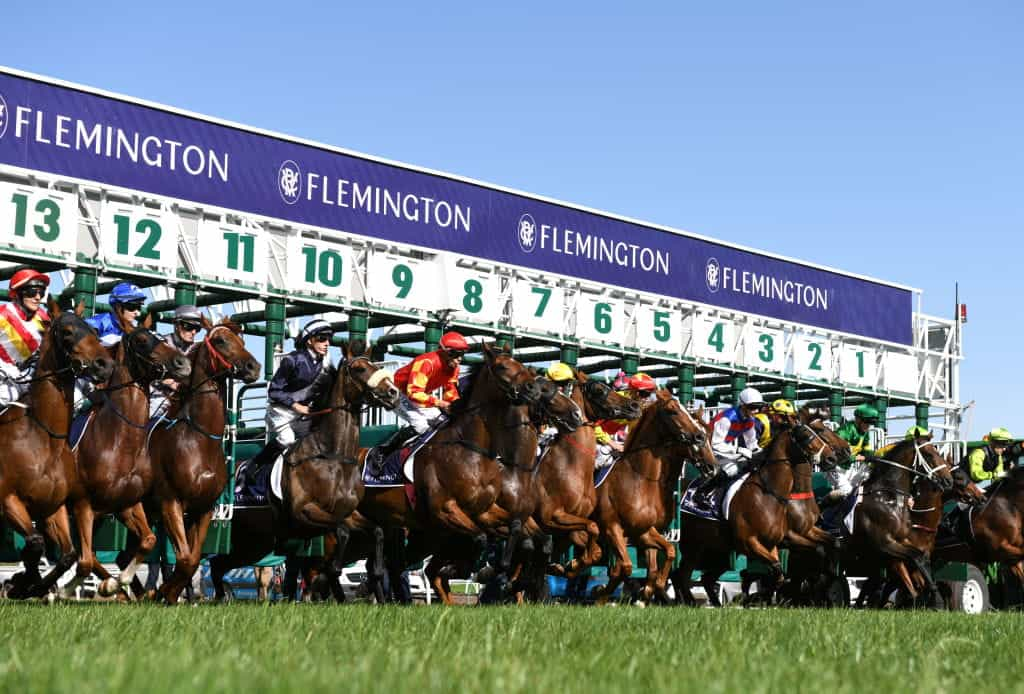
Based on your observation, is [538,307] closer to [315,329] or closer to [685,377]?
[685,377]

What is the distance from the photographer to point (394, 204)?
30250 mm

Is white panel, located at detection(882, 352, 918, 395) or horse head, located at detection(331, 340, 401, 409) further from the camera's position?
white panel, located at detection(882, 352, 918, 395)

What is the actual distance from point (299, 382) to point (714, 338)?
2353cm

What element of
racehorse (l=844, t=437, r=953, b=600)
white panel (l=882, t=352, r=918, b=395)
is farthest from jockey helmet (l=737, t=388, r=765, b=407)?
white panel (l=882, t=352, r=918, b=395)

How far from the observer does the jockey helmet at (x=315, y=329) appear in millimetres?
12305

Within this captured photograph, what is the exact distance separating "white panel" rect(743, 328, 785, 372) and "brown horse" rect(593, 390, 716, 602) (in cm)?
2110

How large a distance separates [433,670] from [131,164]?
75.2 feet

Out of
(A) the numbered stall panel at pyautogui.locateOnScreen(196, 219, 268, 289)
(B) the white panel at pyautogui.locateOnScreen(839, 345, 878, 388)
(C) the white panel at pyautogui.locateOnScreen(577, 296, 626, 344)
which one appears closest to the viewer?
(A) the numbered stall panel at pyautogui.locateOnScreen(196, 219, 268, 289)

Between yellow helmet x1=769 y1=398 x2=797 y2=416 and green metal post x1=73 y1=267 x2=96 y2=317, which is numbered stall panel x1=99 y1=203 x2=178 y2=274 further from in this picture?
yellow helmet x1=769 y1=398 x2=797 y2=416

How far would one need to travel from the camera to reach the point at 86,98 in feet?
82.7

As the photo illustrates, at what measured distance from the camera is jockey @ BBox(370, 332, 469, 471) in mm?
13242

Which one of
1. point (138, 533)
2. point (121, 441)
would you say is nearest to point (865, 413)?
point (138, 533)

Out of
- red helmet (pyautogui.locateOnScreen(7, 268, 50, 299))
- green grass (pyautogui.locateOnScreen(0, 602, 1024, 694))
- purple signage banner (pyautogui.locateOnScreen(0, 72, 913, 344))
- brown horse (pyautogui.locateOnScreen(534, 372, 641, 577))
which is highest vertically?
purple signage banner (pyautogui.locateOnScreen(0, 72, 913, 344))

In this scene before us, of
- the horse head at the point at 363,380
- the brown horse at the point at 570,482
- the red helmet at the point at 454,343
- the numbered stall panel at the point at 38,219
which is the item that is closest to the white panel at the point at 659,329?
the numbered stall panel at the point at 38,219
